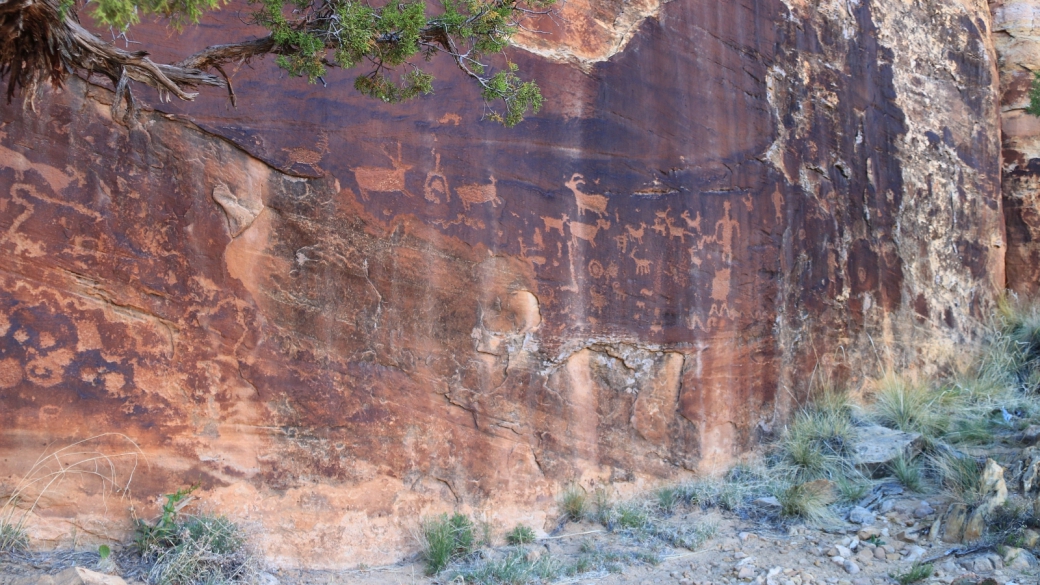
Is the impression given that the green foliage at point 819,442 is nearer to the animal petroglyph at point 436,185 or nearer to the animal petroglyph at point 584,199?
the animal petroglyph at point 584,199

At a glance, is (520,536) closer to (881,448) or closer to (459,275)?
(459,275)

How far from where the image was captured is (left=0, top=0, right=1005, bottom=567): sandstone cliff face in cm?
378

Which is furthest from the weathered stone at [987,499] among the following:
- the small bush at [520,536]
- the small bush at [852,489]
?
the small bush at [520,536]

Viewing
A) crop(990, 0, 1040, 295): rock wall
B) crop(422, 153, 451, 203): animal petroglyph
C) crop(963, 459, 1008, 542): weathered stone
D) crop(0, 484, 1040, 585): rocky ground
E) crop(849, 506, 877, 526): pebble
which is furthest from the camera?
crop(990, 0, 1040, 295): rock wall

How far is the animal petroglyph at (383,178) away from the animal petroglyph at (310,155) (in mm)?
190

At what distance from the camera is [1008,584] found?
368 centimetres

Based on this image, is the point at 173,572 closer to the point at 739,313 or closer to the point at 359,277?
the point at 359,277

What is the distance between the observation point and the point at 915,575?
152 inches

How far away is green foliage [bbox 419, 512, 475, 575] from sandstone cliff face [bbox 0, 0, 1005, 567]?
4.6 inches

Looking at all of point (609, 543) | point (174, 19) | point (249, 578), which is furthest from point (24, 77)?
point (609, 543)

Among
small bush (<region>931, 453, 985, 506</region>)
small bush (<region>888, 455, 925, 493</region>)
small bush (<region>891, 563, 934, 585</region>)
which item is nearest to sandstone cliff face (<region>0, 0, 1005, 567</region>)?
small bush (<region>888, 455, 925, 493</region>)

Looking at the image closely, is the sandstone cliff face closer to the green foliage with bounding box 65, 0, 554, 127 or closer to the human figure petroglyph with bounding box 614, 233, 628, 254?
the human figure petroglyph with bounding box 614, 233, 628, 254

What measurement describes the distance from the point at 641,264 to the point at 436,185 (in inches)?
54.5

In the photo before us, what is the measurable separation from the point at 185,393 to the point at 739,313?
3.38 metres
